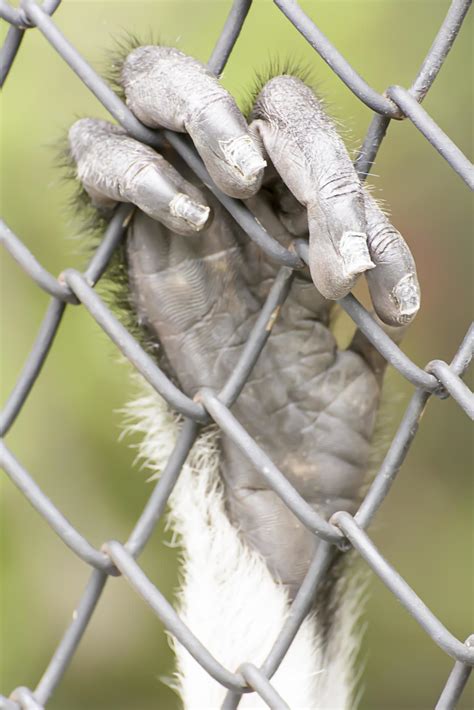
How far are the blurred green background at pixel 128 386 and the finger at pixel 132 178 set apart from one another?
1.77 ft

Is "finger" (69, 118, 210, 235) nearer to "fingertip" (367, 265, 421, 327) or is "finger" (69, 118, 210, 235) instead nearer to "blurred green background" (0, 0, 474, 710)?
"fingertip" (367, 265, 421, 327)

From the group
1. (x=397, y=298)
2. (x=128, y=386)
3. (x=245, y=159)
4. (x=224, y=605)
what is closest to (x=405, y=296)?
(x=397, y=298)

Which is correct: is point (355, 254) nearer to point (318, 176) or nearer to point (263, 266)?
point (318, 176)

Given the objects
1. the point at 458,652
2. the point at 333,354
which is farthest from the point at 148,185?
the point at 458,652

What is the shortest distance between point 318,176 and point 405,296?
3.6 inches

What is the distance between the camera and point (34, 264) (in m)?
0.75

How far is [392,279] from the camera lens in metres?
0.61

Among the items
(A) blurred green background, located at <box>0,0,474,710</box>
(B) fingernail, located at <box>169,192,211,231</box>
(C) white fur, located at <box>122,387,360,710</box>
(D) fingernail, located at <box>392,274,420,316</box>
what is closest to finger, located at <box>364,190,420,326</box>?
(D) fingernail, located at <box>392,274,420,316</box>

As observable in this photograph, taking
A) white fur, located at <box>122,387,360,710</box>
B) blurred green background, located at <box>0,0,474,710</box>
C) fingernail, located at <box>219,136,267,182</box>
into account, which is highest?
blurred green background, located at <box>0,0,474,710</box>

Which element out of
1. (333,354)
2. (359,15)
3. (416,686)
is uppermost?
(359,15)

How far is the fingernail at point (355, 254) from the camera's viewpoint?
0.59 m

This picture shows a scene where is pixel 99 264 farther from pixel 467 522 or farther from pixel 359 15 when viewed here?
pixel 467 522

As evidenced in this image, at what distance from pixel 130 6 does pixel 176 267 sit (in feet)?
2.23

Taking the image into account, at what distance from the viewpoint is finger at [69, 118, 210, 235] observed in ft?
2.22
